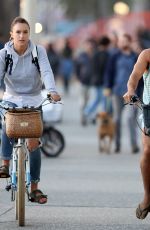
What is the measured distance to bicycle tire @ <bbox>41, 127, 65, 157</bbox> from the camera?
687 inches

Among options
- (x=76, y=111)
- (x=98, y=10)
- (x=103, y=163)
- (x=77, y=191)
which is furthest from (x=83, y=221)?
(x=98, y=10)

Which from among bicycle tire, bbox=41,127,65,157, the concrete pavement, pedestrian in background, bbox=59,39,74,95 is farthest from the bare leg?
pedestrian in background, bbox=59,39,74,95

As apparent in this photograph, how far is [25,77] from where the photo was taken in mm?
10344

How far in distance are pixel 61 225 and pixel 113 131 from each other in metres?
8.50

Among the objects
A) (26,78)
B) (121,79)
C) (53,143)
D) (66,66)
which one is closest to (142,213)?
(26,78)

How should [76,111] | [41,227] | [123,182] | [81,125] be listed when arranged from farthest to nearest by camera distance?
[76,111]
[81,125]
[123,182]
[41,227]

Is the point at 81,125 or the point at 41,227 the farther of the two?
the point at 81,125

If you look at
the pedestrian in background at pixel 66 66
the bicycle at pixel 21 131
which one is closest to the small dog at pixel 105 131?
the bicycle at pixel 21 131

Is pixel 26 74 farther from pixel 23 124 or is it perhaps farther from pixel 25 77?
pixel 23 124

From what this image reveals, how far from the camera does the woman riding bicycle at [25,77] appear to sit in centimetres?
1034

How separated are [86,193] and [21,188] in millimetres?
2987

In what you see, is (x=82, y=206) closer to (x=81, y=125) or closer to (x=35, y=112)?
(x=35, y=112)

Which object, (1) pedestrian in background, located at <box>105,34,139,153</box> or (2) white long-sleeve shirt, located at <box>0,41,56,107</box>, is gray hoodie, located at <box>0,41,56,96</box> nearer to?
(2) white long-sleeve shirt, located at <box>0,41,56,107</box>

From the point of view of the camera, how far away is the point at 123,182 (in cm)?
1403
